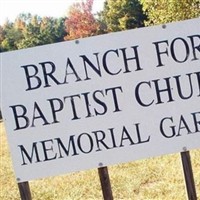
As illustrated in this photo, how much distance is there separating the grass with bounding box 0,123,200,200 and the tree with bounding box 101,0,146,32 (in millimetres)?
32533

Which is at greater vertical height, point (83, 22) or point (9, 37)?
point (9, 37)

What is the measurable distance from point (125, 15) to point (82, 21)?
3.72 metres

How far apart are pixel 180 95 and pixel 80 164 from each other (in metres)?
0.80

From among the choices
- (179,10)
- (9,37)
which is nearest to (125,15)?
(9,37)

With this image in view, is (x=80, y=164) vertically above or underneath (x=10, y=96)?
underneath

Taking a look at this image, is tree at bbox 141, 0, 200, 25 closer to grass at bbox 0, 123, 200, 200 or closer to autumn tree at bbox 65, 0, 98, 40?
grass at bbox 0, 123, 200, 200

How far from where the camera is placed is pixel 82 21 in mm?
39938

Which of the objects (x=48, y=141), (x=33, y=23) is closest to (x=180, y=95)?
(x=48, y=141)

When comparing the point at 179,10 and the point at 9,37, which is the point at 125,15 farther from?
the point at 179,10

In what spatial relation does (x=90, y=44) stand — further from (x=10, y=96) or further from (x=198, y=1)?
(x=198, y=1)

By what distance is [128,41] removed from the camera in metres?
3.01

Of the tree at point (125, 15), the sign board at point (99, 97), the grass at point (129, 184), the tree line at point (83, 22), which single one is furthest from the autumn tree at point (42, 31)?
the sign board at point (99, 97)

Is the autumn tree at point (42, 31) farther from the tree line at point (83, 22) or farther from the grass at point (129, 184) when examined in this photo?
the grass at point (129, 184)

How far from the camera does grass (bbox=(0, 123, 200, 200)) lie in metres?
5.27
